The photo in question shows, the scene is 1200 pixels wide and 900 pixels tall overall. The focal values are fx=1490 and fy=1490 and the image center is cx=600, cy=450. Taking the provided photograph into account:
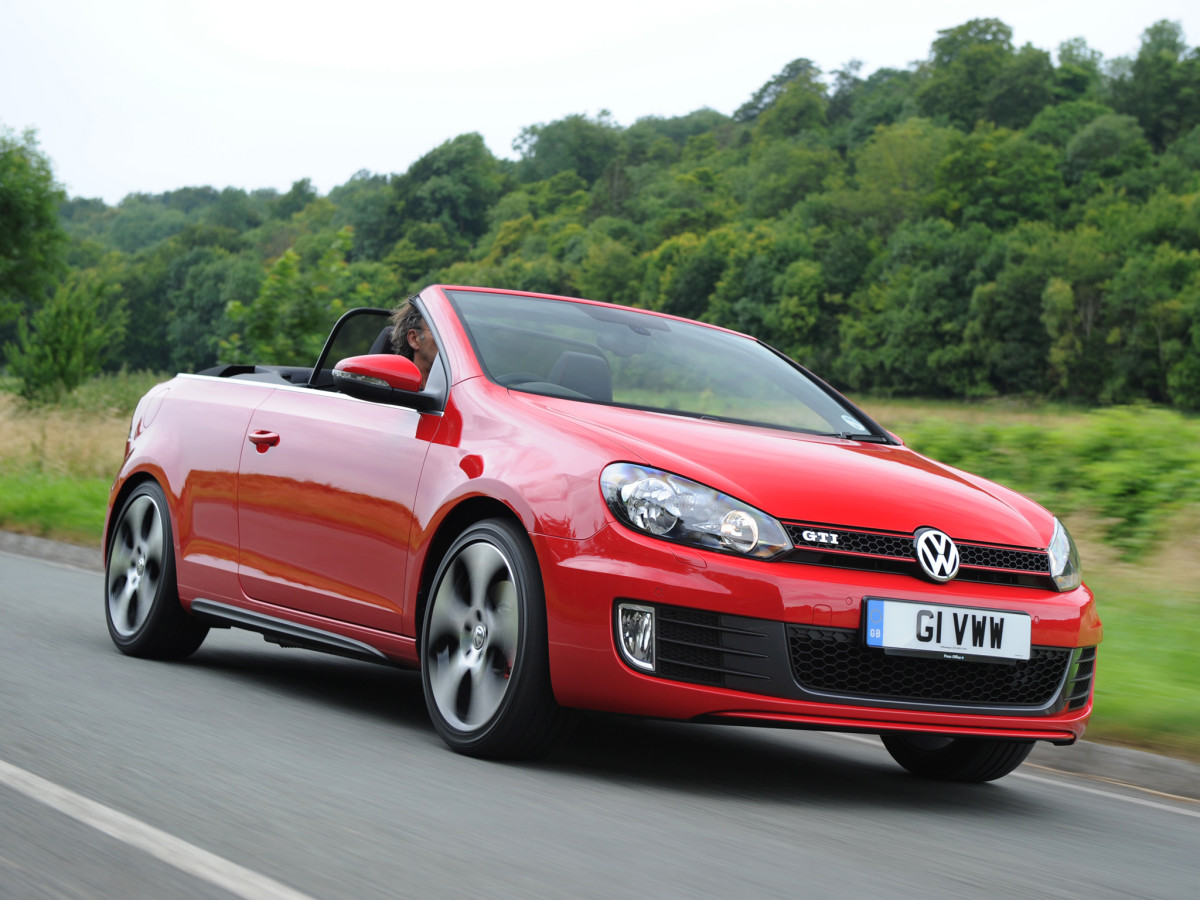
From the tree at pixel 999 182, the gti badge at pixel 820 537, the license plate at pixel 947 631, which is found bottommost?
the license plate at pixel 947 631

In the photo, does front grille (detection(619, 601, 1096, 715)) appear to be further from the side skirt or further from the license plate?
the side skirt

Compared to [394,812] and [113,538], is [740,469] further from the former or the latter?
[113,538]

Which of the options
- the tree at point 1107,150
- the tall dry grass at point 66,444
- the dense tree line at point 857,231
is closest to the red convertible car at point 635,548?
the tall dry grass at point 66,444

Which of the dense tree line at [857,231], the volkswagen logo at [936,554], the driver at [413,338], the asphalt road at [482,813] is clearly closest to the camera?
the asphalt road at [482,813]

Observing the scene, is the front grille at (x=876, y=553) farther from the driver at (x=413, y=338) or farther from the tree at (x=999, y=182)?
the tree at (x=999, y=182)

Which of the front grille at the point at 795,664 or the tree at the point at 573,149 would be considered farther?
the tree at the point at 573,149

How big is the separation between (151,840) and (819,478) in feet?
6.91

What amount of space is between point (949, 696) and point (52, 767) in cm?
251

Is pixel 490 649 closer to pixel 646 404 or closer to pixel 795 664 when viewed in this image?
pixel 795 664

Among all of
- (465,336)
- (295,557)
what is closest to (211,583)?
(295,557)

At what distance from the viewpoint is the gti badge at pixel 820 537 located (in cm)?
413

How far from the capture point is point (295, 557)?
547cm

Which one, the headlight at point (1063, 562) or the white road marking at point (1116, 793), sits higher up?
the headlight at point (1063, 562)

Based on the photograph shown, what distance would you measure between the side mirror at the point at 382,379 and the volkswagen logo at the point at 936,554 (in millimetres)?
1716
